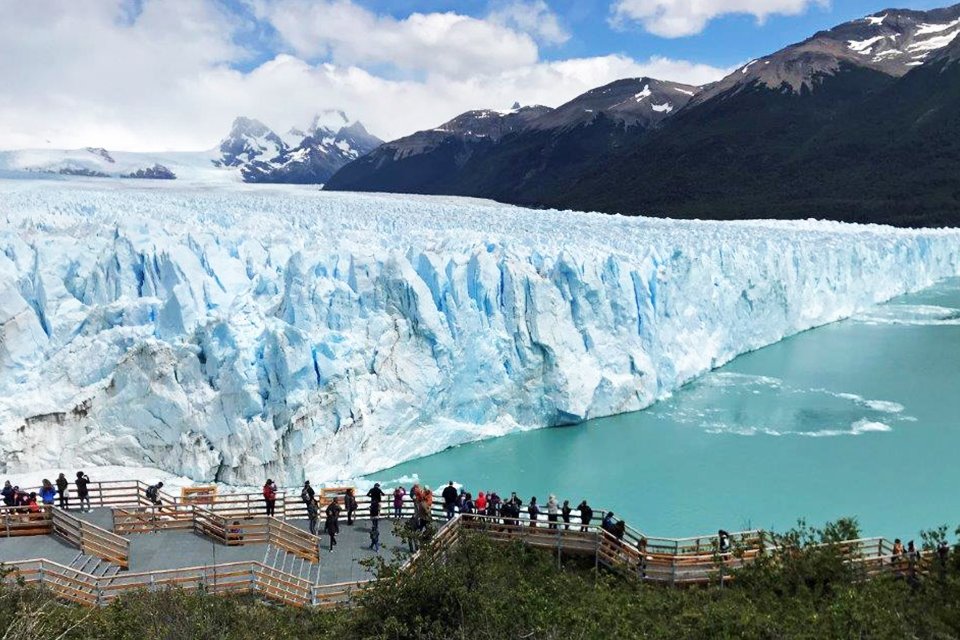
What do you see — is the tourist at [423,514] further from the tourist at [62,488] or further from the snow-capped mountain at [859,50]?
the snow-capped mountain at [859,50]

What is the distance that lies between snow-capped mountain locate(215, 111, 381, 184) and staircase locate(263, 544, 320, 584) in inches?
4106

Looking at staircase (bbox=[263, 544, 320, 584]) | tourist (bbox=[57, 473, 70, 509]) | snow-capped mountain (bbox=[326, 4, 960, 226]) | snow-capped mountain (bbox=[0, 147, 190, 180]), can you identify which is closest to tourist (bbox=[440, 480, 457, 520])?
staircase (bbox=[263, 544, 320, 584])

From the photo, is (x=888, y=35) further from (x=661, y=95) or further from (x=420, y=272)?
(x=420, y=272)

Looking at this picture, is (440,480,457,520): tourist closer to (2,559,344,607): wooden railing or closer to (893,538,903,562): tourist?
(2,559,344,607): wooden railing

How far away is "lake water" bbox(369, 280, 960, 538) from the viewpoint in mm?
10492

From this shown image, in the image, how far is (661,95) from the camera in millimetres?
84750

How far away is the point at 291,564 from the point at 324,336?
205 inches

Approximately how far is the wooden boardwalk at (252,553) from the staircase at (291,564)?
1 cm

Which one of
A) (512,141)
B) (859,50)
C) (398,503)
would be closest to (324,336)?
(398,503)

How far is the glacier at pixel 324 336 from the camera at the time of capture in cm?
1098

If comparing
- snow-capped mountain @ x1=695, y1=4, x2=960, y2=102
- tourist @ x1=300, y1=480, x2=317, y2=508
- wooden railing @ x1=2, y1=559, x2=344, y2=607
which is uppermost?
snow-capped mountain @ x1=695, y1=4, x2=960, y2=102

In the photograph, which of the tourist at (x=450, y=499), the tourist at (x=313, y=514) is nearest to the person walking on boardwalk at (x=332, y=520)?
the tourist at (x=313, y=514)

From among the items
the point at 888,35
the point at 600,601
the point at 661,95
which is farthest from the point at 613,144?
the point at 600,601

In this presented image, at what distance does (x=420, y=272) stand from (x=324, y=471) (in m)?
4.20
